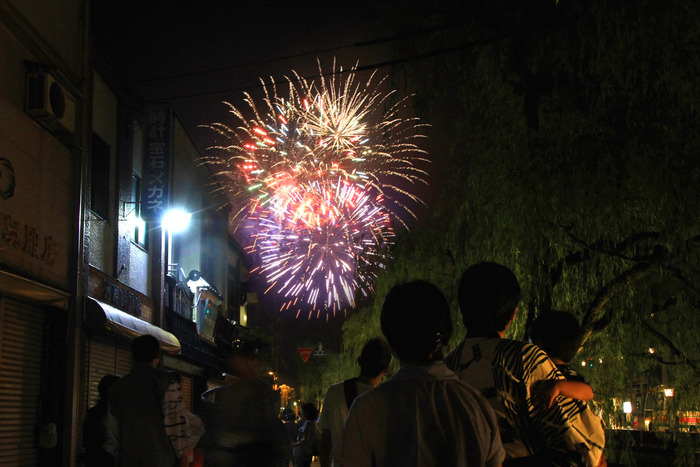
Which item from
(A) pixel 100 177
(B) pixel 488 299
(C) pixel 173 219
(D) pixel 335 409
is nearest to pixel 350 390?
(D) pixel 335 409

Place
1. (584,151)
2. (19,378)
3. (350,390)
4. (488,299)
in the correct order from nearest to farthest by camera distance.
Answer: (488,299), (350,390), (584,151), (19,378)

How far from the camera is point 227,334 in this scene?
3359cm

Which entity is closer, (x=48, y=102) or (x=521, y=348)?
(x=521, y=348)

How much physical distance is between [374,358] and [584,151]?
3870 mm

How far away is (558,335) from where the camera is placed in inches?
165

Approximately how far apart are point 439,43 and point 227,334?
1013 inches

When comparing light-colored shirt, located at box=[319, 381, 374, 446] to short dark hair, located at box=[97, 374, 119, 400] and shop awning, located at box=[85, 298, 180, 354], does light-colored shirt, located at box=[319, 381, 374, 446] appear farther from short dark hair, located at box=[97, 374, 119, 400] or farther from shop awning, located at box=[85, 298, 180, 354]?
shop awning, located at box=[85, 298, 180, 354]

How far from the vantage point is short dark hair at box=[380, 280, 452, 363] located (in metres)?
2.68

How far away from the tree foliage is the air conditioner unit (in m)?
5.55

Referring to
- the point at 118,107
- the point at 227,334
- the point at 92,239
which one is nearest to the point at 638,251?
the point at 92,239

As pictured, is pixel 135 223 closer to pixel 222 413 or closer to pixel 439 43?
pixel 439 43

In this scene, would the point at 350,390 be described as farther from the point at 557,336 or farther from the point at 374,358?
the point at 557,336

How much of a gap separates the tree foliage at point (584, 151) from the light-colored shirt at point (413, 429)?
633cm

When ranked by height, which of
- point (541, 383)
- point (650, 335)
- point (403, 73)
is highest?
point (403, 73)
